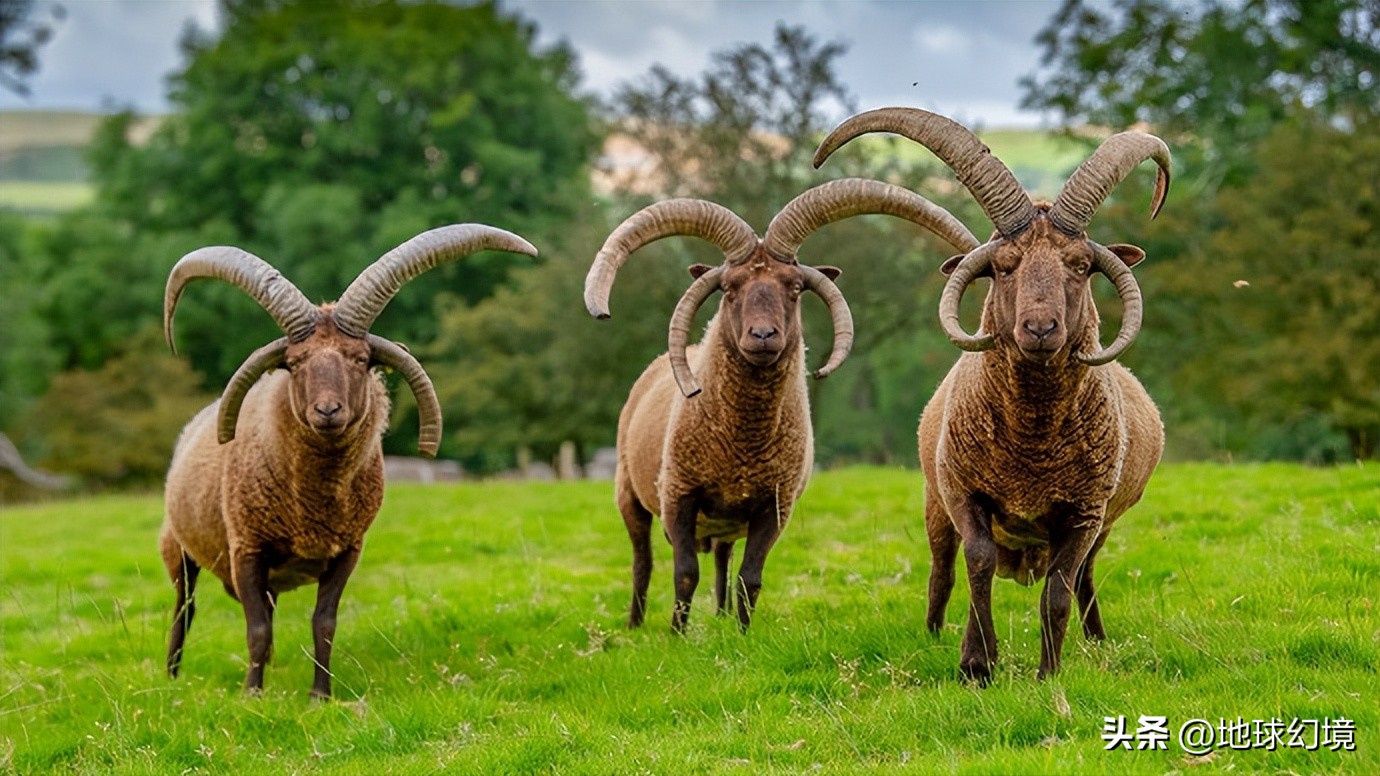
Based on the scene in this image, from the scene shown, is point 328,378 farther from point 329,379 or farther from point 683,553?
point 683,553

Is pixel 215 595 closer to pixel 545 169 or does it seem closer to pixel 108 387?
pixel 108 387

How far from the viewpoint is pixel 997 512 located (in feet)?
23.1

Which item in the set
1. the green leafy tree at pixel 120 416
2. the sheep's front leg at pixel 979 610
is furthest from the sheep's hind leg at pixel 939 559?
the green leafy tree at pixel 120 416

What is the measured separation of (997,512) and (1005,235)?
5.19 ft

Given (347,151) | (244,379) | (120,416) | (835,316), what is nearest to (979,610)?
(835,316)

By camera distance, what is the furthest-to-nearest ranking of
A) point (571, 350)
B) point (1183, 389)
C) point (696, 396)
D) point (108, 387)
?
point (108, 387) → point (571, 350) → point (1183, 389) → point (696, 396)

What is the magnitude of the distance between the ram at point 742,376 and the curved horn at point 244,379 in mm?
2179

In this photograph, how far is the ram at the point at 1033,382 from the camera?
6375 millimetres

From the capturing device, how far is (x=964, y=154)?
22.6 feet

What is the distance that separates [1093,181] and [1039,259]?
2.04 feet

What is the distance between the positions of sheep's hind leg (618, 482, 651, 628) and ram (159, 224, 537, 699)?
215 cm

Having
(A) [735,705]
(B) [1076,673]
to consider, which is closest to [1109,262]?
(B) [1076,673]

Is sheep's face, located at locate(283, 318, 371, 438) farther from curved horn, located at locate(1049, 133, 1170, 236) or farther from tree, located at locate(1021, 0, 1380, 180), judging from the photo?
tree, located at locate(1021, 0, 1380, 180)

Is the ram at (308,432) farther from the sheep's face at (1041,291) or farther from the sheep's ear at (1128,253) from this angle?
the sheep's ear at (1128,253)
